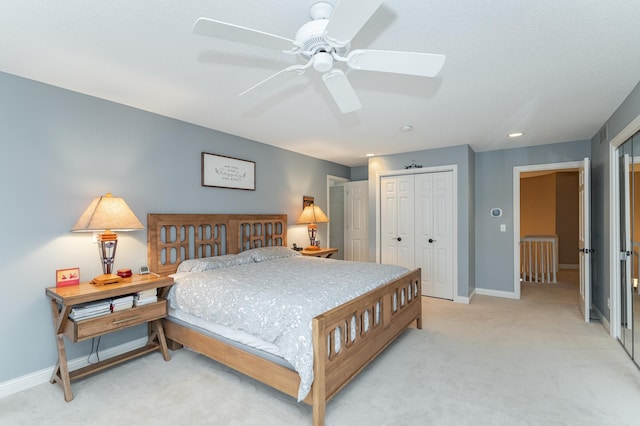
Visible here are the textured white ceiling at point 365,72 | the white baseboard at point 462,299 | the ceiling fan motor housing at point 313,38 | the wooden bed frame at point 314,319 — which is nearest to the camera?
the ceiling fan motor housing at point 313,38

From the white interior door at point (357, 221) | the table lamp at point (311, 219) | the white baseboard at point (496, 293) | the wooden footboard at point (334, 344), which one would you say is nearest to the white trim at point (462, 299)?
the white baseboard at point (496, 293)

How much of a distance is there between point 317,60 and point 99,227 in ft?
7.00

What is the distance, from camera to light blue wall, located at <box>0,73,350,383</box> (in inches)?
93.4

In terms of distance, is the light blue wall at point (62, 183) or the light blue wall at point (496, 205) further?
the light blue wall at point (496, 205)

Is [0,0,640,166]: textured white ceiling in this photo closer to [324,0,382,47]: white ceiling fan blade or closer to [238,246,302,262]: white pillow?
[324,0,382,47]: white ceiling fan blade

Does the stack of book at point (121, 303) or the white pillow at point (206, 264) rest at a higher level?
the white pillow at point (206, 264)

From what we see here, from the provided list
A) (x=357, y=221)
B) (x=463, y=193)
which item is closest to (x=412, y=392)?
(x=463, y=193)

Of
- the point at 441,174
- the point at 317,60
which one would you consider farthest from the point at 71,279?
the point at 441,174

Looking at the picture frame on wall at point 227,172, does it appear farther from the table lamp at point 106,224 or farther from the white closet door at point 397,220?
the white closet door at point 397,220

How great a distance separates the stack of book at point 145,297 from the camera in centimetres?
267

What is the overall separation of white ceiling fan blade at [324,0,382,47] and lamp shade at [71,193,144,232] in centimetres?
219

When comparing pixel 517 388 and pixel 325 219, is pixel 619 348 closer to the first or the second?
pixel 517 388

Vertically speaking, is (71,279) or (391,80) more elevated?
(391,80)

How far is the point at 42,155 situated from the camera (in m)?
2.52
